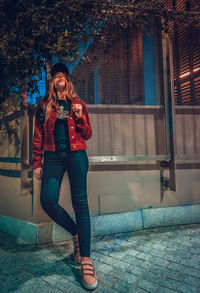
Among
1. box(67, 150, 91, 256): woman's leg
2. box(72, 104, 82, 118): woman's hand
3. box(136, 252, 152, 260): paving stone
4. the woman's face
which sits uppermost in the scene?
the woman's face

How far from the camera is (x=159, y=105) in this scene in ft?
12.2

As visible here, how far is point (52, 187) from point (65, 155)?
1.26ft

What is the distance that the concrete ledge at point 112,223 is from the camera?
3123 mm

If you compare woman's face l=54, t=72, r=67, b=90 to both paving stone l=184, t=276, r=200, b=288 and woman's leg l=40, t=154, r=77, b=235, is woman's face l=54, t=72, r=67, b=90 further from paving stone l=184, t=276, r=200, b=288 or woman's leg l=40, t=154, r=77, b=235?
paving stone l=184, t=276, r=200, b=288

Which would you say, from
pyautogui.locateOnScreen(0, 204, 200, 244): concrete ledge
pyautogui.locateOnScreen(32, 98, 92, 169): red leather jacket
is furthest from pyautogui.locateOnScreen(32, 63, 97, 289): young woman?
pyautogui.locateOnScreen(0, 204, 200, 244): concrete ledge

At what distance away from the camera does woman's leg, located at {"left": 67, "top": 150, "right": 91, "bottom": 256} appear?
226cm

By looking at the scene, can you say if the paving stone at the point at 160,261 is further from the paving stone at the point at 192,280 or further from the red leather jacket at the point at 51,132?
the red leather jacket at the point at 51,132

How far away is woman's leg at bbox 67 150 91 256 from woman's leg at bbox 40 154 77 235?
0.14 metres

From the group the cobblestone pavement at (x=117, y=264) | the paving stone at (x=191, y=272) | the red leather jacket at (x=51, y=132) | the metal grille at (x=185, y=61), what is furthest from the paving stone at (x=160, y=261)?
the metal grille at (x=185, y=61)

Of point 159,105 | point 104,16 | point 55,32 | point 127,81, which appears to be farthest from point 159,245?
point 104,16

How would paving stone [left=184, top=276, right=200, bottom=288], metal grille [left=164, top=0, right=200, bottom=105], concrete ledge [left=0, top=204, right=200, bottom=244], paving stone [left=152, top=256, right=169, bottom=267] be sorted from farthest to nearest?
1. metal grille [left=164, top=0, right=200, bottom=105]
2. concrete ledge [left=0, top=204, right=200, bottom=244]
3. paving stone [left=152, top=256, right=169, bottom=267]
4. paving stone [left=184, top=276, right=200, bottom=288]

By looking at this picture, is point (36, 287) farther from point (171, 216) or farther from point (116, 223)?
point (171, 216)

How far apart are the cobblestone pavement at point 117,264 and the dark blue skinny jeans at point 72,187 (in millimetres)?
364

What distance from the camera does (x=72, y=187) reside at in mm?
2365
